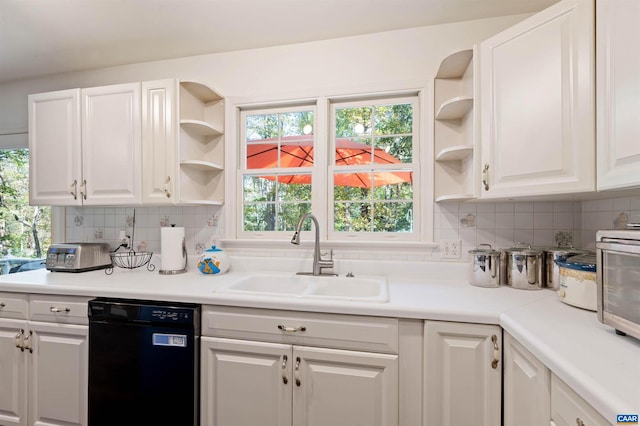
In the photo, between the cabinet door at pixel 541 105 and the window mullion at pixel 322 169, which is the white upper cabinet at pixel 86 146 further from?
the cabinet door at pixel 541 105

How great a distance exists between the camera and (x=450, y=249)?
5.88ft

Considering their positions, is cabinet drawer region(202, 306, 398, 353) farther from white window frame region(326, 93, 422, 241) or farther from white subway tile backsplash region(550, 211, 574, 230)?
white subway tile backsplash region(550, 211, 574, 230)

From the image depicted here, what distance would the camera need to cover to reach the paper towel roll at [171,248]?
6.28 feet

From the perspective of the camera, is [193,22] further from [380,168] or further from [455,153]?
[455,153]

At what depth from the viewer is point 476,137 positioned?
4.76ft

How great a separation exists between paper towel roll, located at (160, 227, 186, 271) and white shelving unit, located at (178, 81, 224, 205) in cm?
24

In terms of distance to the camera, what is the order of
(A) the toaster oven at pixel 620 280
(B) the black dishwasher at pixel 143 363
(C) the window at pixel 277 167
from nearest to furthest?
(A) the toaster oven at pixel 620 280 < (B) the black dishwasher at pixel 143 363 < (C) the window at pixel 277 167

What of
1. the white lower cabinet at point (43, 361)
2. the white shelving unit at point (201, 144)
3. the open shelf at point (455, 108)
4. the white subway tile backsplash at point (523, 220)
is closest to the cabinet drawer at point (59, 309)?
the white lower cabinet at point (43, 361)

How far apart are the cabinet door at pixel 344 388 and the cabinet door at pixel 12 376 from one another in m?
1.54

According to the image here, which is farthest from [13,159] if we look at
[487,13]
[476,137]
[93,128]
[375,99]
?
A: [487,13]

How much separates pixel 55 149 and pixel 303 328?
2087 mm

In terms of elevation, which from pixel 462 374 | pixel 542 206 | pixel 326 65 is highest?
pixel 326 65

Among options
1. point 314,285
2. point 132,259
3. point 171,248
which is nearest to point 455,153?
point 314,285

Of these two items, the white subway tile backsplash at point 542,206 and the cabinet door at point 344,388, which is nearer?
the cabinet door at point 344,388
